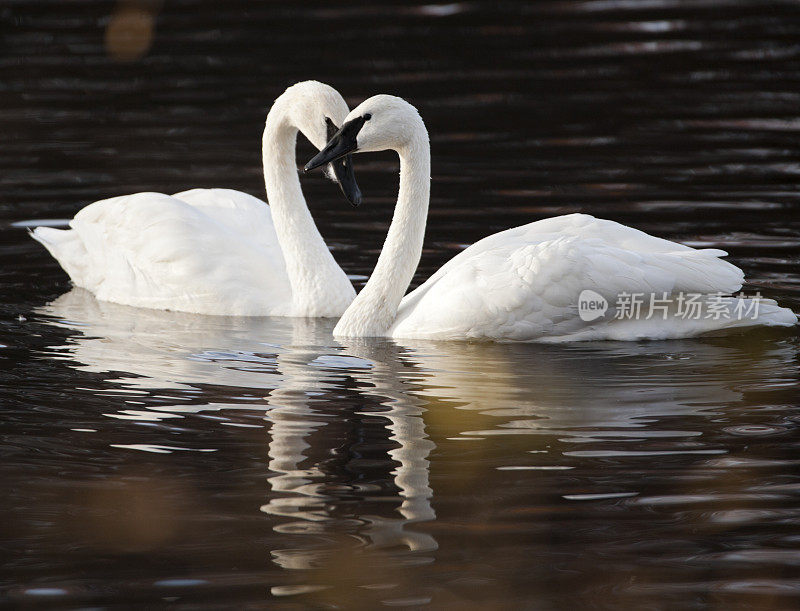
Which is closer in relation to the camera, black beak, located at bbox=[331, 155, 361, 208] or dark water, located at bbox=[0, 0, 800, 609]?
dark water, located at bbox=[0, 0, 800, 609]

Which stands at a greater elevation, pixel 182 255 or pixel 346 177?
pixel 346 177

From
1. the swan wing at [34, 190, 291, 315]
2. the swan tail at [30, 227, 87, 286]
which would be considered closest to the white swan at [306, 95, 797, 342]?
the swan wing at [34, 190, 291, 315]

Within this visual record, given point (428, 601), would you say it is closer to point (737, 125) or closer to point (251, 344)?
point (251, 344)

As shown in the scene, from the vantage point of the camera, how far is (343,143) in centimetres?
877

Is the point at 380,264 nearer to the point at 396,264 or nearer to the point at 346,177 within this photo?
the point at 396,264

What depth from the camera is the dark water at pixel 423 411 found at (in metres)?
5.32

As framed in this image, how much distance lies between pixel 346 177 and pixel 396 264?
2.20 ft

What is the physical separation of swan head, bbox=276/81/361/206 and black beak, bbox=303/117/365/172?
1.03 feet

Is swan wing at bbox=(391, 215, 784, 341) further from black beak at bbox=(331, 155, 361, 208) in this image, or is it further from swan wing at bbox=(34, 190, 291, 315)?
swan wing at bbox=(34, 190, 291, 315)

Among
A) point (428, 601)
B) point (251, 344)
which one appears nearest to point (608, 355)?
point (251, 344)

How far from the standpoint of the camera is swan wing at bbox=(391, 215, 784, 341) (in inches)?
326

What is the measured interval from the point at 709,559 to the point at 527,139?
9576 millimetres

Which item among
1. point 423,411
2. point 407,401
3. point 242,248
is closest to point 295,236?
point 242,248
